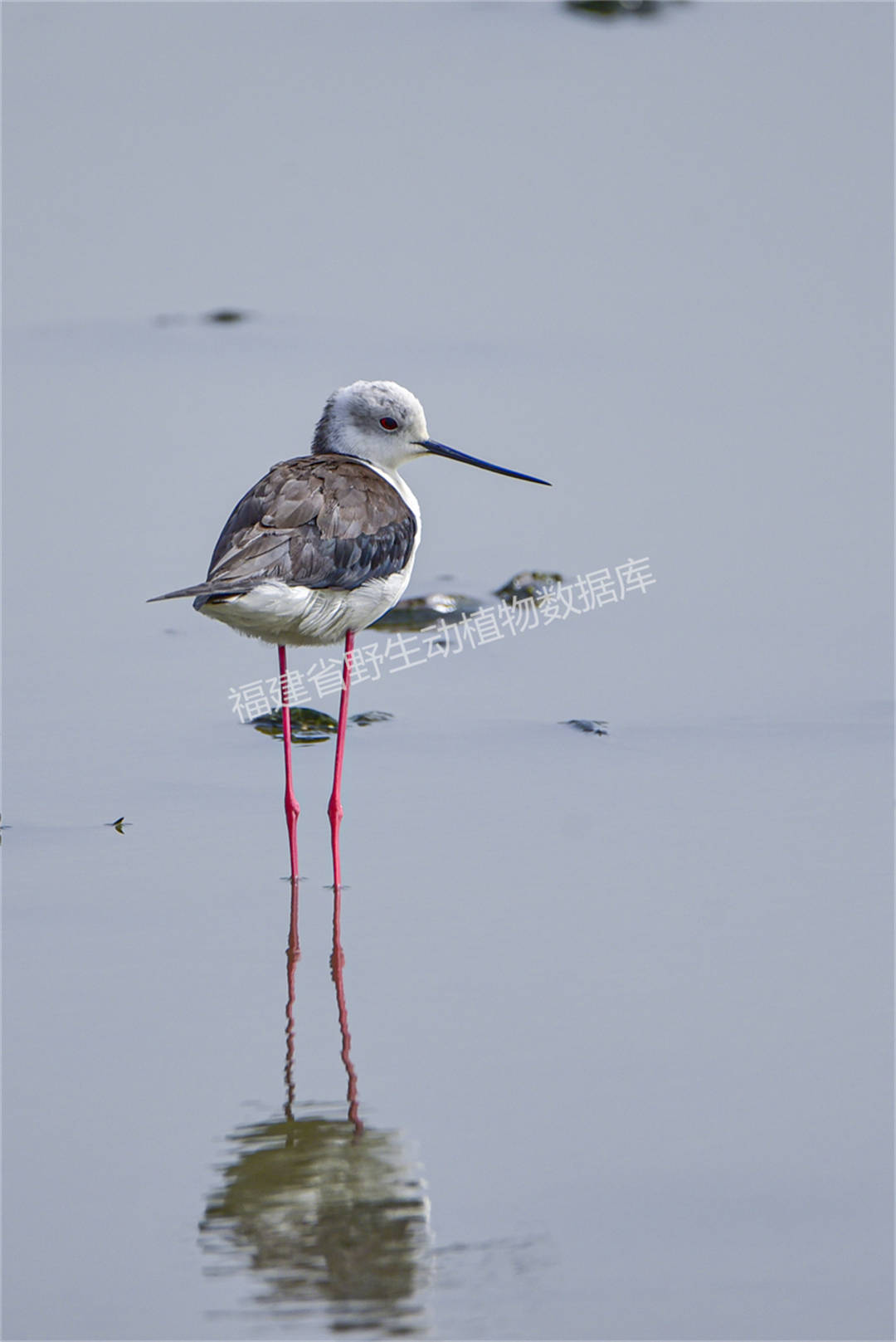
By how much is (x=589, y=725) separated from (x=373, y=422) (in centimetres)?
122

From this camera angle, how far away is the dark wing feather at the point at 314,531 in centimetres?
522

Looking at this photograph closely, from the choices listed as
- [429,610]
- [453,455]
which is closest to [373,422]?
[453,455]

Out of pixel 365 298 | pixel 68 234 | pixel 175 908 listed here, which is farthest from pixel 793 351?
pixel 175 908

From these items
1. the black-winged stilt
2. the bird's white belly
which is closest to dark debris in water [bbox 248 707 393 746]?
the black-winged stilt

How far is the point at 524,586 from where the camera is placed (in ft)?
23.1

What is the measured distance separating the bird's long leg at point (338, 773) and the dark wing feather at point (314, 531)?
0.34m

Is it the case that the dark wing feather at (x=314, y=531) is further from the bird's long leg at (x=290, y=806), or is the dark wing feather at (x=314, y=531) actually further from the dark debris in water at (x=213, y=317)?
the dark debris in water at (x=213, y=317)

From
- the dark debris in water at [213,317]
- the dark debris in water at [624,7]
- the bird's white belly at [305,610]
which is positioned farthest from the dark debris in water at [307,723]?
the dark debris in water at [624,7]

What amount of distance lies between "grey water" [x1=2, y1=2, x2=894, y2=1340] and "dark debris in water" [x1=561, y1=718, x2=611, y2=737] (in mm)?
51

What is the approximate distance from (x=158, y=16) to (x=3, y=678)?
30.2 ft

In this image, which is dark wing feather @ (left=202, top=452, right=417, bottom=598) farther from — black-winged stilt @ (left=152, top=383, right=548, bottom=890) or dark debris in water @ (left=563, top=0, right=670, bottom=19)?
dark debris in water @ (left=563, top=0, right=670, bottom=19)

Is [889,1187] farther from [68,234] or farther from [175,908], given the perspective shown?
[68,234]

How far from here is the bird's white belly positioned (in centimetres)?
509

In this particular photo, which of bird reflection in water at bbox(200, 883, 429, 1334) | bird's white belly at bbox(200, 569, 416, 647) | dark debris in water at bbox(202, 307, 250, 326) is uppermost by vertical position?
dark debris in water at bbox(202, 307, 250, 326)
